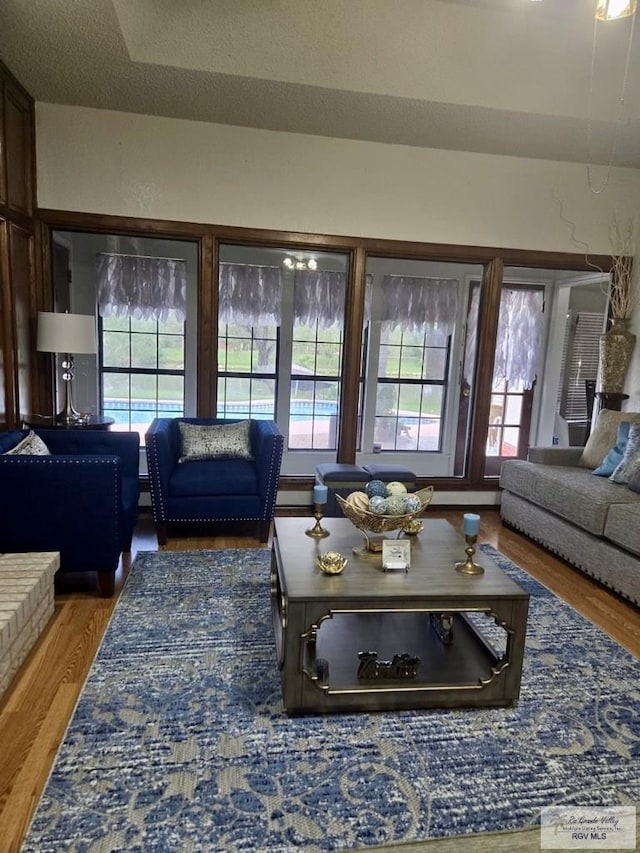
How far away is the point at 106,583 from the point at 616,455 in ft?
10.9

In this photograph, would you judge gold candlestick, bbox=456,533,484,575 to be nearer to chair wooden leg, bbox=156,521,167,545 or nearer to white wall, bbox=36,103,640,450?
chair wooden leg, bbox=156,521,167,545

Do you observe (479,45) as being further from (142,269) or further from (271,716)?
(271,716)

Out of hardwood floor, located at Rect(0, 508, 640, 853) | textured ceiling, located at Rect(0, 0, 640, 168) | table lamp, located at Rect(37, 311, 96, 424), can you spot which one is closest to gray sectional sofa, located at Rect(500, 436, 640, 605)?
hardwood floor, located at Rect(0, 508, 640, 853)

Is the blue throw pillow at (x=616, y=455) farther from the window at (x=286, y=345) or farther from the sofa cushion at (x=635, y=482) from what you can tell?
the window at (x=286, y=345)

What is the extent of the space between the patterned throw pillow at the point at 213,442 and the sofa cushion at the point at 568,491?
1.98 metres

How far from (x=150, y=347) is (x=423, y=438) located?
9.97ft

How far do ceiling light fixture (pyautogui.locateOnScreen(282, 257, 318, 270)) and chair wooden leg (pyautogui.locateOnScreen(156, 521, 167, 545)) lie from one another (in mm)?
2933

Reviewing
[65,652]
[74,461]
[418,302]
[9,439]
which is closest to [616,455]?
[418,302]

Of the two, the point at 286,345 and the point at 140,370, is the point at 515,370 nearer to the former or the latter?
the point at 286,345

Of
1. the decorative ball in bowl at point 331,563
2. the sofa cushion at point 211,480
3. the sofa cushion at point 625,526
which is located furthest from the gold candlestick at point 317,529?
→ the sofa cushion at point 625,526

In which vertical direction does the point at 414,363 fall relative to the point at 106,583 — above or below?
above

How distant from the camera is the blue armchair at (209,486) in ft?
11.5

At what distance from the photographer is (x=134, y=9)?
287cm

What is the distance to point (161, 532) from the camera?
3.58 metres
